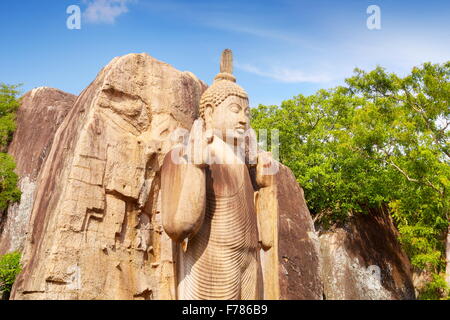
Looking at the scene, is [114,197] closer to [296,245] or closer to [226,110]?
[226,110]

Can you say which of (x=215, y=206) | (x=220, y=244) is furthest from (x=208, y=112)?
(x=220, y=244)

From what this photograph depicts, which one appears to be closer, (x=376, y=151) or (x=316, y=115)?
(x=376, y=151)

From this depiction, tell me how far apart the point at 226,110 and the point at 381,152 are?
12.0 meters

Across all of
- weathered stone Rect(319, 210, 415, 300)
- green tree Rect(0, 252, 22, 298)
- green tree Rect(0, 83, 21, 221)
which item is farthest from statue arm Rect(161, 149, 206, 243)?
weathered stone Rect(319, 210, 415, 300)

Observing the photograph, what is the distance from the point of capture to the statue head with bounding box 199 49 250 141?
488 cm

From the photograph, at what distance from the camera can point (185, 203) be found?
4.21 meters

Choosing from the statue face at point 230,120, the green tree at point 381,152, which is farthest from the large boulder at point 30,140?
the green tree at point 381,152

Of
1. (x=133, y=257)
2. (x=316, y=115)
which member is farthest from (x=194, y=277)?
(x=316, y=115)

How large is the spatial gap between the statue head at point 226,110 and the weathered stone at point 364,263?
11.8 metres

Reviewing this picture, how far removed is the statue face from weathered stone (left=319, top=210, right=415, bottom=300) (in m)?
11.8

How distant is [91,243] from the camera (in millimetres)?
5305

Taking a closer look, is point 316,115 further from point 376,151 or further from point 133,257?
point 133,257

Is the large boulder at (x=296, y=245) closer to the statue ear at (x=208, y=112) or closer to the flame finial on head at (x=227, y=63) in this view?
the flame finial on head at (x=227, y=63)

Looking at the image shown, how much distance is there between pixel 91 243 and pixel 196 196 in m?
1.87
